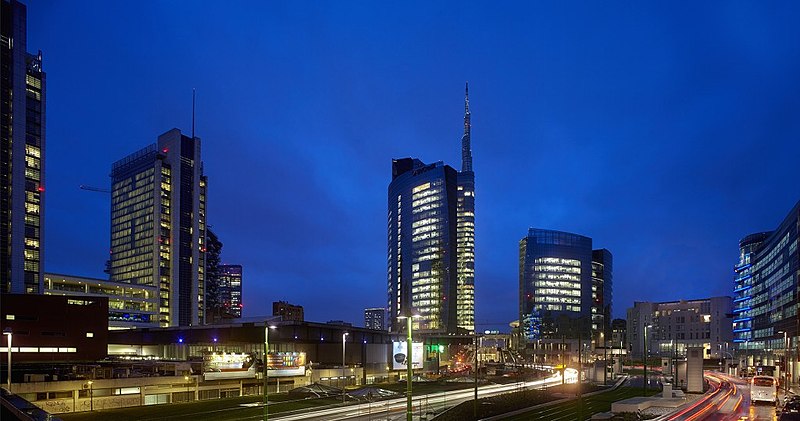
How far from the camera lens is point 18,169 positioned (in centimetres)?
15275

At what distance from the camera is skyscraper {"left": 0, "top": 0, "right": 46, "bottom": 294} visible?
148500 mm

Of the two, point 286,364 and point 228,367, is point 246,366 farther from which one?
point 286,364

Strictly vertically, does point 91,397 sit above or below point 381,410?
above

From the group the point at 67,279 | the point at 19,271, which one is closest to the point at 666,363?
the point at 19,271

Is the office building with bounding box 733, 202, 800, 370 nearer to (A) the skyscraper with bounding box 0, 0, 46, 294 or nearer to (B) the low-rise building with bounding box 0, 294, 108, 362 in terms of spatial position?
(B) the low-rise building with bounding box 0, 294, 108, 362

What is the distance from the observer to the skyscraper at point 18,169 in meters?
148

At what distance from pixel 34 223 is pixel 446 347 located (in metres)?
110

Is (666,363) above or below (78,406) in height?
below

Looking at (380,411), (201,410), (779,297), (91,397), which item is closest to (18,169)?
(91,397)

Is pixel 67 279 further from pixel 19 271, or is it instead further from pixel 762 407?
pixel 762 407

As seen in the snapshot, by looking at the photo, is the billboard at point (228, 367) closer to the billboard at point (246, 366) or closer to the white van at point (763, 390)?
the billboard at point (246, 366)

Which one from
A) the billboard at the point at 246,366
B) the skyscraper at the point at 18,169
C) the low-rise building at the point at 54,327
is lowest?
the billboard at the point at 246,366

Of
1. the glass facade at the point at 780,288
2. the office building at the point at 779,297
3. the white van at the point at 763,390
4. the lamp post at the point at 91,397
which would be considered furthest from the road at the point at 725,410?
the lamp post at the point at 91,397

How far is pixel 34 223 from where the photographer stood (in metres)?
157
